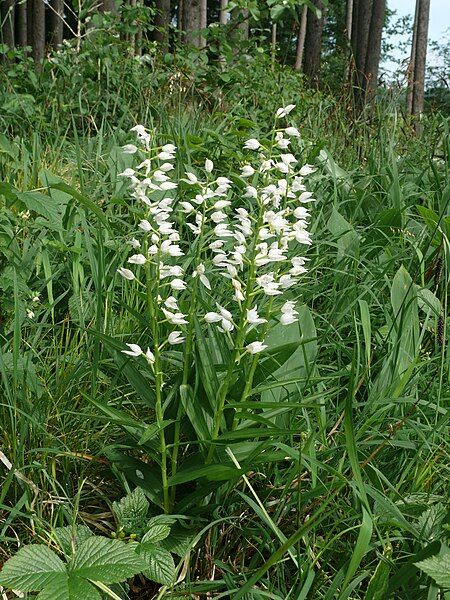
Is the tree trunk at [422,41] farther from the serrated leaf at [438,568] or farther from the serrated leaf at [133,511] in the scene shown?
the serrated leaf at [438,568]

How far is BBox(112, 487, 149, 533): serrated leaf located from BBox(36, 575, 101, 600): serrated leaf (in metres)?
0.25

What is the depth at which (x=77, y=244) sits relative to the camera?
8.09 feet

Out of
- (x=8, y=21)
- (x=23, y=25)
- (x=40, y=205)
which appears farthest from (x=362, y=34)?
(x=40, y=205)

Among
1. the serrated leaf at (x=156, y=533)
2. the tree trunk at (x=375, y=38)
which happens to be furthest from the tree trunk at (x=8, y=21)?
the tree trunk at (x=375, y=38)

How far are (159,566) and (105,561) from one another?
0.13 m

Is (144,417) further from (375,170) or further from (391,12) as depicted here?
(391,12)

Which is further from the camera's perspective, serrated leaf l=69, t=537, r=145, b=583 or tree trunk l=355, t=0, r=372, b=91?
tree trunk l=355, t=0, r=372, b=91

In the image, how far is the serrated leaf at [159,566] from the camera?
1441 mm

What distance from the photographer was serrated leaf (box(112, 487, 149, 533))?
5.09ft

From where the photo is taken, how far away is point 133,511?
157cm

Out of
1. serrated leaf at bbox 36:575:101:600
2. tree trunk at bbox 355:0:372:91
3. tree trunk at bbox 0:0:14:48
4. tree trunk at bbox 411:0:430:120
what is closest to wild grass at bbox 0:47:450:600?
serrated leaf at bbox 36:575:101:600

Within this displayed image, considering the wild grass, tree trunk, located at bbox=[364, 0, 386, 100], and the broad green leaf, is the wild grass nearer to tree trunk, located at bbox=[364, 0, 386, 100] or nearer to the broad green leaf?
the broad green leaf

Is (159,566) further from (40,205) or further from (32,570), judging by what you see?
(40,205)

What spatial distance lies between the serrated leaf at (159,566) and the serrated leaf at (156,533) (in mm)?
18
